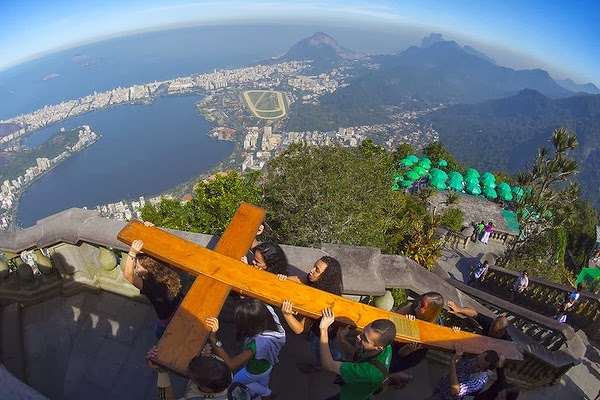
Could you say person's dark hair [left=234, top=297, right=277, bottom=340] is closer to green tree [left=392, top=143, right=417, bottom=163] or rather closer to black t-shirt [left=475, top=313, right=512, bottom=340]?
black t-shirt [left=475, top=313, right=512, bottom=340]

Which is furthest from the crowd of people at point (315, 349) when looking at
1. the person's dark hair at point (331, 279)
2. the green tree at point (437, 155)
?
the green tree at point (437, 155)

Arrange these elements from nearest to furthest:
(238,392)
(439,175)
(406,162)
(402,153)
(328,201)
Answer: (238,392) < (328,201) < (439,175) < (406,162) < (402,153)

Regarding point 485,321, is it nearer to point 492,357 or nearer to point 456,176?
point 492,357

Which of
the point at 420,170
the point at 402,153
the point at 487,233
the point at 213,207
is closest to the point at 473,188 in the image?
the point at 420,170

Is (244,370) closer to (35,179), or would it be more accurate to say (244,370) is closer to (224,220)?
(224,220)

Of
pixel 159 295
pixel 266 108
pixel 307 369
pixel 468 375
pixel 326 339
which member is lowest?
pixel 266 108

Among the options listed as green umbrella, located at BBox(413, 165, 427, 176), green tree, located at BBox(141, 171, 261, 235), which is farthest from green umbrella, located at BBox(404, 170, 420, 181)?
green tree, located at BBox(141, 171, 261, 235)
